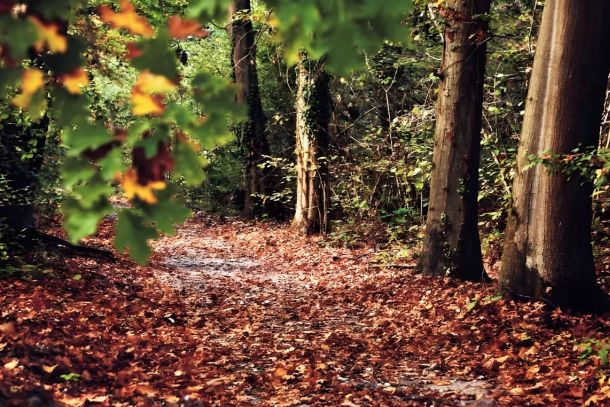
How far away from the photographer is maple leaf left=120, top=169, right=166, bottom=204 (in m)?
1.85

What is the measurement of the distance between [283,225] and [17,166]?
10.5m

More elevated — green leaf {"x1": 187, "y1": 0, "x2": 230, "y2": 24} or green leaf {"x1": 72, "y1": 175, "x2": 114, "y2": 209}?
green leaf {"x1": 187, "y1": 0, "x2": 230, "y2": 24}

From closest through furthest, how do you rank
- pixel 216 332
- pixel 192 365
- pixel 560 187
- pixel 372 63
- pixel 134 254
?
pixel 134 254 → pixel 192 365 → pixel 560 187 → pixel 216 332 → pixel 372 63

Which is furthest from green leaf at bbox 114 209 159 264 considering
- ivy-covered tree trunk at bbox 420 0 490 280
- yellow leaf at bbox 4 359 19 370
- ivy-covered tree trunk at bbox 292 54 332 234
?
ivy-covered tree trunk at bbox 292 54 332 234

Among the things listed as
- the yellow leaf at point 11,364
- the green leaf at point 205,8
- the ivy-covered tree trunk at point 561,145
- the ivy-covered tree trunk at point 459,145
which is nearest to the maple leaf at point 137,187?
the green leaf at point 205,8

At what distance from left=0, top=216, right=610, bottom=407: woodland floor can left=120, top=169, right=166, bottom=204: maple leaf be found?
2031 mm

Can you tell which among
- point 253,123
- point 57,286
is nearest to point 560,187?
point 57,286

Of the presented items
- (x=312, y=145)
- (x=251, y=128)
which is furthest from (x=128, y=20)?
(x=251, y=128)

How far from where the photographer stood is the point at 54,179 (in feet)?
29.2

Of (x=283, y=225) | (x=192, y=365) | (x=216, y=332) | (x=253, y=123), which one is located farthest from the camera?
(x=253, y=123)

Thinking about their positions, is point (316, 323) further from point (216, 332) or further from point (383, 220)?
point (383, 220)

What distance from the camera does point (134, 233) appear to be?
1.87 m

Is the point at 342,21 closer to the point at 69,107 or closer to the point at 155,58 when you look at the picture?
the point at 155,58

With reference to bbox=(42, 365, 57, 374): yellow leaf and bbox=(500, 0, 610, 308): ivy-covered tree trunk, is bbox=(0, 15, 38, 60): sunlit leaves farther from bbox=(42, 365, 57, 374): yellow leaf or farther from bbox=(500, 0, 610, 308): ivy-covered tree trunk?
bbox=(500, 0, 610, 308): ivy-covered tree trunk
